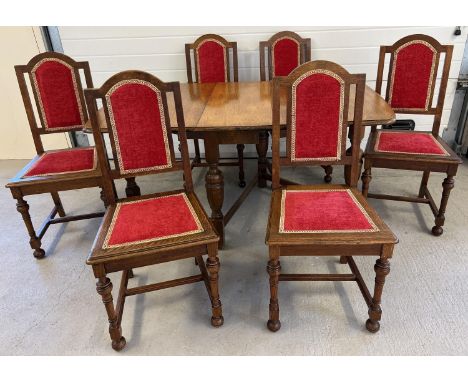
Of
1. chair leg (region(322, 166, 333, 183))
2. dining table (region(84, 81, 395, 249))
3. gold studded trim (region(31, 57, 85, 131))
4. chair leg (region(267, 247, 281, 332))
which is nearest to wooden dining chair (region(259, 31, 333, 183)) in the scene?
dining table (region(84, 81, 395, 249))

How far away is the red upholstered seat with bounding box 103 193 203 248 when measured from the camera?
59.3 inches

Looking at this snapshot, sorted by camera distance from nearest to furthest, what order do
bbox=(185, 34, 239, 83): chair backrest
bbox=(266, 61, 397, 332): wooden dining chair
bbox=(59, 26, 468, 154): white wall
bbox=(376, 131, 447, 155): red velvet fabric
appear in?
1. bbox=(266, 61, 397, 332): wooden dining chair
2. bbox=(376, 131, 447, 155): red velvet fabric
3. bbox=(185, 34, 239, 83): chair backrest
4. bbox=(59, 26, 468, 154): white wall

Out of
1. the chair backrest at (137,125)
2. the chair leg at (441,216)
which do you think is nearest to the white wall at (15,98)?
the chair backrest at (137,125)

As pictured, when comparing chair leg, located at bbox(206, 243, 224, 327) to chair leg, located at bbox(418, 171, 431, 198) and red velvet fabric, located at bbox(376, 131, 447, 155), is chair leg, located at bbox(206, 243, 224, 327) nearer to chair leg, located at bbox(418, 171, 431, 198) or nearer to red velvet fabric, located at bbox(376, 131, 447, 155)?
red velvet fabric, located at bbox(376, 131, 447, 155)

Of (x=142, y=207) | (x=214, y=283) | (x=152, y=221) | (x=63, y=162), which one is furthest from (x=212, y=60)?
(x=214, y=283)

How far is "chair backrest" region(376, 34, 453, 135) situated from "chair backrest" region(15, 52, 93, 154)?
200cm

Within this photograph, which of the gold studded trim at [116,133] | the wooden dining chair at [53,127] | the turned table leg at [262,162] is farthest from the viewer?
the turned table leg at [262,162]

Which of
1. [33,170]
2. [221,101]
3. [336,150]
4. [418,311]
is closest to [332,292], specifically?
[418,311]

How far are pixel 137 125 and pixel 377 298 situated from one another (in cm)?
133

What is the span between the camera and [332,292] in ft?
6.19

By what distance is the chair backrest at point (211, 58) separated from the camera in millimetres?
2908

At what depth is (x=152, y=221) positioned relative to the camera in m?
1.60

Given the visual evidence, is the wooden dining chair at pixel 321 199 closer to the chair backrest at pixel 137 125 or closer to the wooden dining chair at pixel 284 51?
the chair backrest at pixel 137 125

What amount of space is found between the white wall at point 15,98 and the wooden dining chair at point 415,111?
2.91 metres
